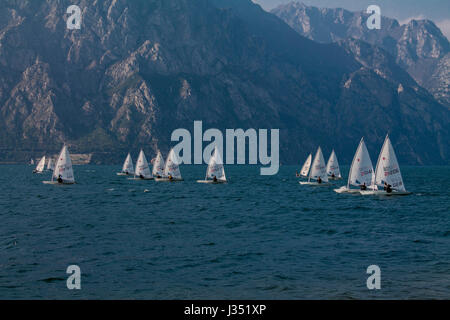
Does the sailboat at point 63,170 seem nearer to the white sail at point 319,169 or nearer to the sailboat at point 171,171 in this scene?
the sailboat at point 171,171

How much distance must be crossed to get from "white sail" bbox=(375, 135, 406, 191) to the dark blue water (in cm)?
788

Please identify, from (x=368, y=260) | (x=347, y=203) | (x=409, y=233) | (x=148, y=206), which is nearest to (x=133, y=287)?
(x=368, y=260)

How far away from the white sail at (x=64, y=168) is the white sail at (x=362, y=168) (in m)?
59.4

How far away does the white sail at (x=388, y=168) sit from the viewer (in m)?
78.8

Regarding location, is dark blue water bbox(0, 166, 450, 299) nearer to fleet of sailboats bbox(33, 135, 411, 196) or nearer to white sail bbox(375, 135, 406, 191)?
white sail bbox(375, 135, 406, 191)

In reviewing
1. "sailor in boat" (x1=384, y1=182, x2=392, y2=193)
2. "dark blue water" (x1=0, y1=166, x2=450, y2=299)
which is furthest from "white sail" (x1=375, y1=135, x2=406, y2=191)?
"dark blue water" (x1=0, y1=166, x2=450, y2=299)

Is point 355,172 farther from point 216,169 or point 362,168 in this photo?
point 216,169

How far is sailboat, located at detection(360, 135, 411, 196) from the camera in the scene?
259 feet

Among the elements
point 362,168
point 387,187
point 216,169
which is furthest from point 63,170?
point 387,187

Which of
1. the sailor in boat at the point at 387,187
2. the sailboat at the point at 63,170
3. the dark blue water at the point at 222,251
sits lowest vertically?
the dark blue water at the point at 222,251

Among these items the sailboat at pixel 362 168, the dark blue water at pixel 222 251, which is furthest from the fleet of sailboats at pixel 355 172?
the dark blue water at pixel 222 251
